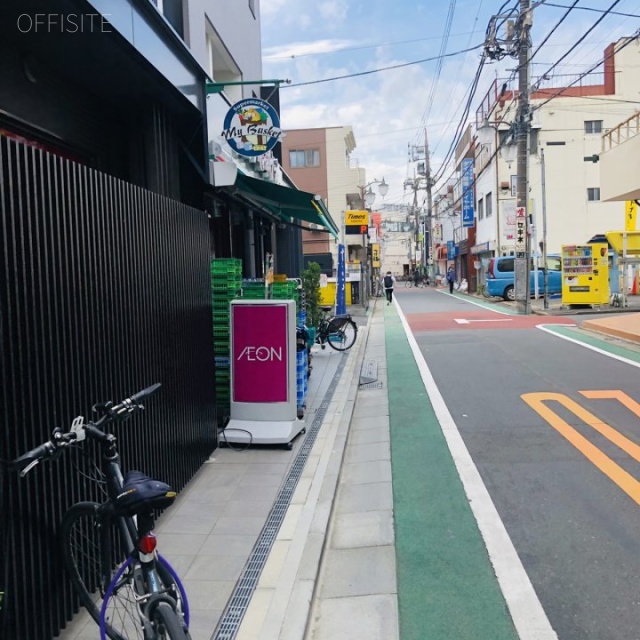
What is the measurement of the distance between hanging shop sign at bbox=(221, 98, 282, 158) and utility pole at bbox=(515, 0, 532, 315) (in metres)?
14.8

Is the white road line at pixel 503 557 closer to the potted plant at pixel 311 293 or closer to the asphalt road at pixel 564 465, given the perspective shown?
the asphalt road at pixel 564 465

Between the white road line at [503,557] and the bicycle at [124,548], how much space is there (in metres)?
1.80

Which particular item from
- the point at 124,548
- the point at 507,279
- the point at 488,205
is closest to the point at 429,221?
the point at 488,205

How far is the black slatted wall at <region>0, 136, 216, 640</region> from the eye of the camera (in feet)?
8.82

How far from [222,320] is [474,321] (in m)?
14.1

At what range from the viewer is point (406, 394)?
9.20 m

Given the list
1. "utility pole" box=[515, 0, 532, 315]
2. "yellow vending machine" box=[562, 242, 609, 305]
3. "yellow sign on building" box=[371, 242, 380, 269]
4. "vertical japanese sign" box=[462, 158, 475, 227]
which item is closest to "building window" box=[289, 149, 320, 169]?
"yellow sign on building" box=[371, 242, 380, 269]

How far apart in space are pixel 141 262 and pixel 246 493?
2.19 meters

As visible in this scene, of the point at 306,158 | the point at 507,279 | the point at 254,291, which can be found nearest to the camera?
the point at 254,291

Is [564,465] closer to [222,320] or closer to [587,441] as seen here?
[587,441]

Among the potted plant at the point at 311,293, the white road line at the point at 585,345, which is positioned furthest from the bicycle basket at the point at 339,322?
the white road line at the point at 585,345

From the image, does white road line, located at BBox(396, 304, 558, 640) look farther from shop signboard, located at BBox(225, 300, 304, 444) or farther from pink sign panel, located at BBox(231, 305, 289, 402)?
pink sign panel, located at BBox(231, 305, 289, 402)

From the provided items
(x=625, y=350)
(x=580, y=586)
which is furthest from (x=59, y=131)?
(x=625, y=350)

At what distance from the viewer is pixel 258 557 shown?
3.98m
